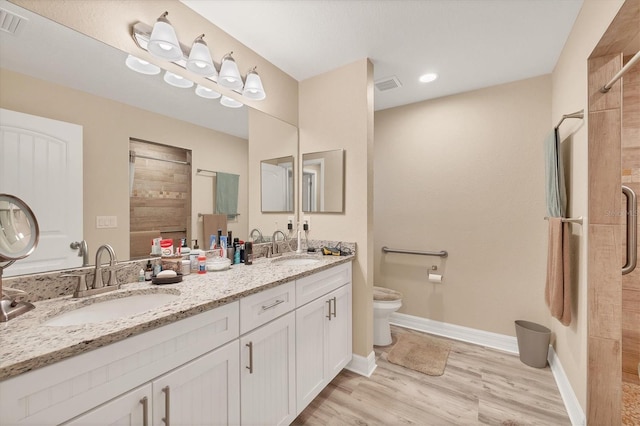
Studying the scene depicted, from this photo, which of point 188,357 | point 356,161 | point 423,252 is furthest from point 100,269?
point 423,252

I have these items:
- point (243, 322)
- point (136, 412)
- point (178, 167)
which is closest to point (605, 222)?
point (243, 322)

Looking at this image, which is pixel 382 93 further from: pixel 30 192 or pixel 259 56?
pixel 30 192

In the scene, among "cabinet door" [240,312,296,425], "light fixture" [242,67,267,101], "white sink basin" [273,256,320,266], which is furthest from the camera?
"white sink basin" [273,256,320,266]

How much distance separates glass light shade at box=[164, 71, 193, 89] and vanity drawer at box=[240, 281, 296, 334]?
1.38 m

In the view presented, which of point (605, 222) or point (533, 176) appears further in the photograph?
point (533, 176)

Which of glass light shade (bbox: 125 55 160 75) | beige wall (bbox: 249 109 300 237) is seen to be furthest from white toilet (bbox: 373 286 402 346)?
glass light shade (bbox: 125 55 160 75)

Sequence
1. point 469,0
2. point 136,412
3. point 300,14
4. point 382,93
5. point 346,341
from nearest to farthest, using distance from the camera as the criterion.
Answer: point 136,412, point 469,0, point 300,14, point 346,341, point 382,93

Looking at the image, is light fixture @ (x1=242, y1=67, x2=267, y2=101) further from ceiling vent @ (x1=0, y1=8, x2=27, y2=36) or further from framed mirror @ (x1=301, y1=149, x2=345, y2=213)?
ceiling vent @ (x1=0, y1=8, x2=27, y2=36)

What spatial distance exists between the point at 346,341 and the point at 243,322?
3.81 ft

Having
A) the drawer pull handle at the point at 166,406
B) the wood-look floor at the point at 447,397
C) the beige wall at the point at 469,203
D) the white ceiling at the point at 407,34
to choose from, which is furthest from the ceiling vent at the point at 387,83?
the drawer pull handle at the point at 166,406

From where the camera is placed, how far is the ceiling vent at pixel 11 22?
105cm

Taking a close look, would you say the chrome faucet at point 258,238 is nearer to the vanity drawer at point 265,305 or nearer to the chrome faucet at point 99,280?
the vanity drawer at point 265,305

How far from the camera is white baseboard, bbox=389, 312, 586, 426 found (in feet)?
5.43

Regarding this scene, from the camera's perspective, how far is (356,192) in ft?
7.29
